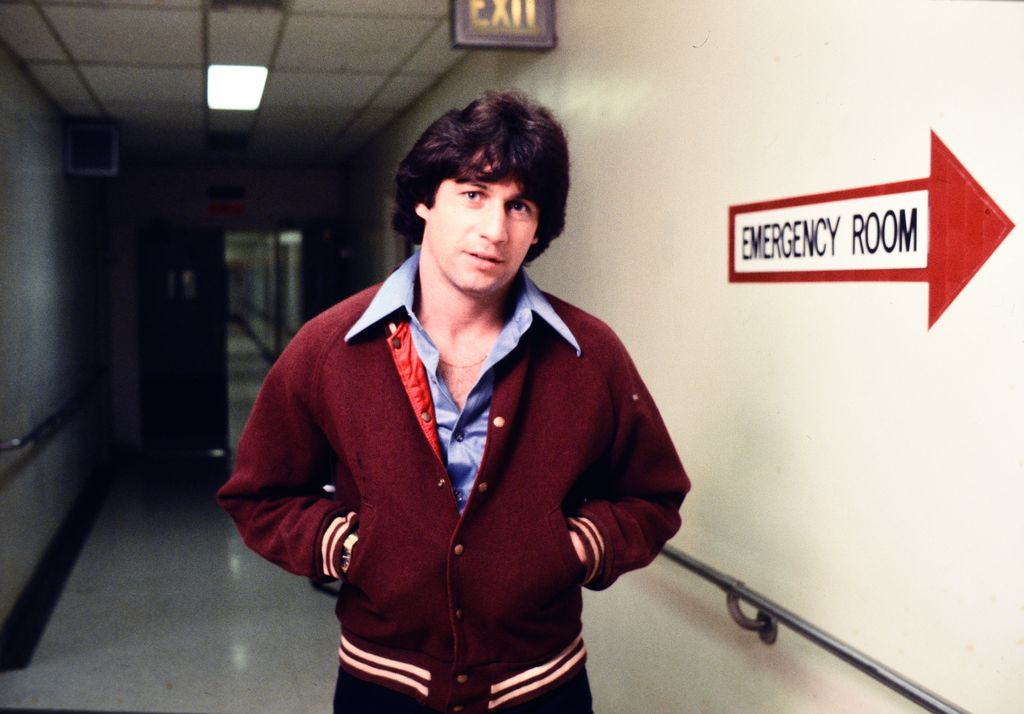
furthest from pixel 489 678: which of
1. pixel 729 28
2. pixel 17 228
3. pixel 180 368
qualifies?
pixel 180 368

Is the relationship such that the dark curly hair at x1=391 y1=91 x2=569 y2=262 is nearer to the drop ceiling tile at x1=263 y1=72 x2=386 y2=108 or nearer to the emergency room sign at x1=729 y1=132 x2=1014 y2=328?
the emergency room sign at x1=729 y1=132 x2=1014 y2=328

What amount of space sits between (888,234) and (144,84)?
4.88 meters

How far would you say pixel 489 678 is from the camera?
1.52 metres

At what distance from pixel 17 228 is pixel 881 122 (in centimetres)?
422

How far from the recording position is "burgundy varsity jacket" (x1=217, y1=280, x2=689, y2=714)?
1480 mm

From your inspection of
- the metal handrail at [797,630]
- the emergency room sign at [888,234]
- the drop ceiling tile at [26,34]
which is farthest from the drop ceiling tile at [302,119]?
the emergency room sign at [888,234]

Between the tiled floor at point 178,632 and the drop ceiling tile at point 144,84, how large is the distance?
257cm

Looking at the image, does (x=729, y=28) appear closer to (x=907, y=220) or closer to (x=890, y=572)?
(x=907, y=220)

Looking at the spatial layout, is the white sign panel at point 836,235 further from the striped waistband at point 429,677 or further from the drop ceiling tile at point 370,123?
the drop ceiling tile at point 370,123

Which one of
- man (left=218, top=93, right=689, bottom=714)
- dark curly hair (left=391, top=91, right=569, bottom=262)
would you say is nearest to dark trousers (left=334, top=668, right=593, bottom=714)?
man (left=218, top=93, right=689, bottom=714)

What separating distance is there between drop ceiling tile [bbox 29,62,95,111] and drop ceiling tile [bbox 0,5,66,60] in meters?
0.23

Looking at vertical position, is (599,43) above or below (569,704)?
above

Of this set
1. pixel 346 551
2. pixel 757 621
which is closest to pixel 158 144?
pixel 757 621

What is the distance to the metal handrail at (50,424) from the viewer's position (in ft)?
13.6
